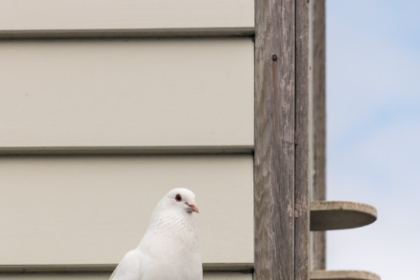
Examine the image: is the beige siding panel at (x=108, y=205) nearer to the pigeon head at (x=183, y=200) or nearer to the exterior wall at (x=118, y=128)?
the exterior wall at (x=118, y=128)

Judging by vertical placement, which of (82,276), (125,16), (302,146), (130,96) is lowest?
(82,276)

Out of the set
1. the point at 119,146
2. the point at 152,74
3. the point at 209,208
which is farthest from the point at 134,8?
the point at 209,208

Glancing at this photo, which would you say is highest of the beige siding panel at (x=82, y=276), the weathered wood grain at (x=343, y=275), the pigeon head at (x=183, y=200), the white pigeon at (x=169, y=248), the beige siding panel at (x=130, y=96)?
the beige siding panel at (x=130, y=96)

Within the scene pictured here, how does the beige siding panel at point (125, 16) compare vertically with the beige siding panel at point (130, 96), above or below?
above

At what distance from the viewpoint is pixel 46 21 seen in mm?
4352

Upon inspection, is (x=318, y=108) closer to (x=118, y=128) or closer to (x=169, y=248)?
(x=118, y=128)

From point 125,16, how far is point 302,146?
0.95 metres

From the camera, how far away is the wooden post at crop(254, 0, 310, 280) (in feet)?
13.5

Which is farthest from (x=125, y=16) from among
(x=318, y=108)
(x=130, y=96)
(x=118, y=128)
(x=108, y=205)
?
(x=318, y=108)

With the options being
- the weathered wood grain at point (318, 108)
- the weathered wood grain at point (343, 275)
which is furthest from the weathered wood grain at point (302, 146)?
the weathered wood grain at point (318, 108)

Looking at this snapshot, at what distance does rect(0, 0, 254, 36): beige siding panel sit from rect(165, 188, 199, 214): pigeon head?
0.78 m

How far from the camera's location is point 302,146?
4.21m

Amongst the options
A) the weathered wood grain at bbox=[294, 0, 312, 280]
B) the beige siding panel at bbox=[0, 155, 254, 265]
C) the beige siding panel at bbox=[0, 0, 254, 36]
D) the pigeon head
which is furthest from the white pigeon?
the beige siding panel at bbox=[0, 0, 254, 36]

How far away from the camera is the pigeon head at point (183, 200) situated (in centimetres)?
390
